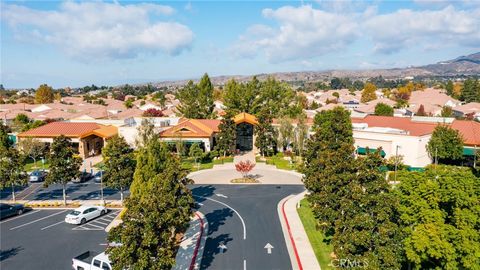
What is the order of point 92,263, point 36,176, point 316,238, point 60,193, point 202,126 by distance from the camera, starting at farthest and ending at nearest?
point 202,126 < point 36,176 < point 60,193 < point 316,238 < point 92,263

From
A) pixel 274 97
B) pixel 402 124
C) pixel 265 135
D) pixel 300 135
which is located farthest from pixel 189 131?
pixel 402 124

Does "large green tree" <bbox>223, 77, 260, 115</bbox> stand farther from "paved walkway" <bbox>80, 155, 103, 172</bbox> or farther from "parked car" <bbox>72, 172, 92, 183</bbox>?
"parked car" <bbox>72, 172, 92, 183</bbox>

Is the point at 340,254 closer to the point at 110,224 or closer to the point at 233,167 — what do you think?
the point at 110,224

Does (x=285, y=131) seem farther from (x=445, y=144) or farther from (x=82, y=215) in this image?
(x=82, y=215)

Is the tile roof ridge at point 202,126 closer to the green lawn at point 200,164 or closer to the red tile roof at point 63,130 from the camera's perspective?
the green lawn at point 200,164

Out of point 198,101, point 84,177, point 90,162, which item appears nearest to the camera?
point 84,177

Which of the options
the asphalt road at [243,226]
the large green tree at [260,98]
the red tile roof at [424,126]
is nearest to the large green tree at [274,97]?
the large green tree at [260,98]

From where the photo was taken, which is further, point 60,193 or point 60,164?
point 60,193

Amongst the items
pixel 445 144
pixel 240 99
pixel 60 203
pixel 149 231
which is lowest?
pixel 60 203

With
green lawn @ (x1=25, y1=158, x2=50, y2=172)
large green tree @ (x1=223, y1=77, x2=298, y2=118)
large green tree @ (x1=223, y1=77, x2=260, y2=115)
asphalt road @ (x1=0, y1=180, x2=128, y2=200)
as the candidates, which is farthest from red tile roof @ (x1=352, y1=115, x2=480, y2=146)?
green lawn @ (x1=25, y1=158, x2=50, y2=172)
